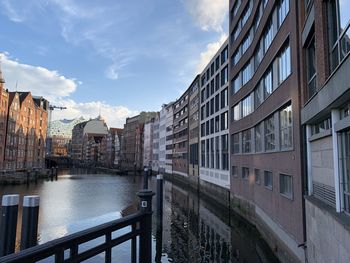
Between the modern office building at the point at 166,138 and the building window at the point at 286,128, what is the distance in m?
61.1

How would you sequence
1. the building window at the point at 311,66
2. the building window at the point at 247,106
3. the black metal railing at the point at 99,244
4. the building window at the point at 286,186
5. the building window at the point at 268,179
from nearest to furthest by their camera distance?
the black metal railing at the point at 99,244, the building window at the point at 311,66, the building window at the point at 286,186, the building window at the point at 268,179, the building window at the point at 247,106

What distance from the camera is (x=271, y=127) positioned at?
17.6 metres

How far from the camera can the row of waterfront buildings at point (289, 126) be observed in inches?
303

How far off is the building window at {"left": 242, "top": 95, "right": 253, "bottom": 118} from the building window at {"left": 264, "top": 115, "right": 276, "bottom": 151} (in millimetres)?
4708

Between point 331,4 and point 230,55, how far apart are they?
23.3 m

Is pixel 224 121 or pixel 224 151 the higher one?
pixel 224 121

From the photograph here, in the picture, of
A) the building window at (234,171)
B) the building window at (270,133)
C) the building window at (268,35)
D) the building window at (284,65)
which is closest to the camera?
the building window at (284,65)

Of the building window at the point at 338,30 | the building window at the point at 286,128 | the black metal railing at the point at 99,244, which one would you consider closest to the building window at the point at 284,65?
the building window at the point at 286,128

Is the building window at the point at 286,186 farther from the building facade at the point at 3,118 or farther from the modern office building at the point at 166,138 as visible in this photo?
the modern office building at the point at 166,138

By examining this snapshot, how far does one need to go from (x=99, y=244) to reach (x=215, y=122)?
35.6 metres

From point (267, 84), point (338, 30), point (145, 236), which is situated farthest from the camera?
point (267, 84)

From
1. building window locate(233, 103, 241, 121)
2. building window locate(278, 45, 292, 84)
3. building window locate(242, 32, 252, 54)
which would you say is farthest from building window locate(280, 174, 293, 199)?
building window locate(233, 103, 241, 121)

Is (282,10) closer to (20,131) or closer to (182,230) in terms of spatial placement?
(182,230)

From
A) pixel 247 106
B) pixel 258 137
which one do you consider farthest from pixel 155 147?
pixel 258 137
